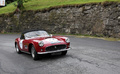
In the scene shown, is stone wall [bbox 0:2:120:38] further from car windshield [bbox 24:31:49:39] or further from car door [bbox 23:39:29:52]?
car door [bbox 23:39:29:52]

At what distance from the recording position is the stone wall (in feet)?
54.0

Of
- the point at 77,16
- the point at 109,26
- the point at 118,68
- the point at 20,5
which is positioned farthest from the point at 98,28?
the point at 20,5

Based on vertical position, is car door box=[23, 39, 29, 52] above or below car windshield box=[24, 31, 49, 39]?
below

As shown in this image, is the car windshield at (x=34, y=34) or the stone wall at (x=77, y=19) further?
the stone wall at (x=77, y=19)

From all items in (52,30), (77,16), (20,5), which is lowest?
(52,30)

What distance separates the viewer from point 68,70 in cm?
546

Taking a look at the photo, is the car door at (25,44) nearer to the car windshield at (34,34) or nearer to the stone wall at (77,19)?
the car windshield at (34,34)

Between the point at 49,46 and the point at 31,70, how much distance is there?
1564 mm

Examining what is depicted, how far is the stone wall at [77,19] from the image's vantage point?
16455 mm

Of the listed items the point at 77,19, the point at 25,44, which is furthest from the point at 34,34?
the point at 77,19

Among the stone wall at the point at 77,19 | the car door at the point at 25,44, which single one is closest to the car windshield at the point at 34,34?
the car door at the point at 25,44

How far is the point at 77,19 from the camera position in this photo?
2062cm

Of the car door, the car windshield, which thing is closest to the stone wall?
the car windshield

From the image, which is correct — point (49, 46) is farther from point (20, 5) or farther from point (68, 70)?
point (20, 5)
